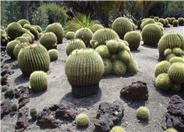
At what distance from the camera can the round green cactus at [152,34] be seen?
32.6 feet

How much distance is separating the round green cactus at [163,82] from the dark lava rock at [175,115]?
72cm

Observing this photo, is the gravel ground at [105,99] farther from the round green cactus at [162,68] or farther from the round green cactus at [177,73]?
the round green cactus at [177,73]

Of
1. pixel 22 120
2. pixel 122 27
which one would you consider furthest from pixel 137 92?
pixel 122 27

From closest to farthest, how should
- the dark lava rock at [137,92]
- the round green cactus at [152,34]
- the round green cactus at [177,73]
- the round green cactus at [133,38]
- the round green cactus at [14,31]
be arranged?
the dark lava rock at [137,92] < the round green cactus at [177,73] < the round green cactus at [133,38] < the round green cactus at [152,34] < the round green cactus at [14,31]

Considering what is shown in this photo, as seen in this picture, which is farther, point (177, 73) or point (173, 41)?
point (173, 41)

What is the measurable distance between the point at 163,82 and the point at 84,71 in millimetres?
1777

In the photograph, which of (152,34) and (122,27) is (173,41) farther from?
(122,27)

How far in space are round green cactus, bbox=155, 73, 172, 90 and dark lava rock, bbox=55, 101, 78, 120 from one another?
198 cm

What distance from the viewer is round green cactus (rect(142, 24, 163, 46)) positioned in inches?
391

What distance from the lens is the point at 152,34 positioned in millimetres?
10023

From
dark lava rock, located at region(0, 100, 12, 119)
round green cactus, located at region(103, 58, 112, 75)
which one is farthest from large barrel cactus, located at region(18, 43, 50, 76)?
round green cactus, located at region(103, 58, 112, 75)

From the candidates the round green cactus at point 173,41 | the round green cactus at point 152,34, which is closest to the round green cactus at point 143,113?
the round green cactus at point 173,41

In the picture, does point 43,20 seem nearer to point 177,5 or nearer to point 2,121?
point 177,5

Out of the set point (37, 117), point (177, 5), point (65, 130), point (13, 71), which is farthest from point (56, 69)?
point (177, 5)
